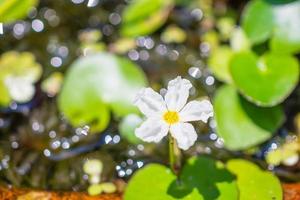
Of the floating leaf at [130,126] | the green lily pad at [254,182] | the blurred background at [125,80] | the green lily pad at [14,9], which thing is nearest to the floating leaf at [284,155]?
the blurred background at [125,80]

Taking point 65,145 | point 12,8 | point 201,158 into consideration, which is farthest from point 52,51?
point 201,158

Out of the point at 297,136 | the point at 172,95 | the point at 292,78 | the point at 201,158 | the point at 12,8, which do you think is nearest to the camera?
the point at 172,95

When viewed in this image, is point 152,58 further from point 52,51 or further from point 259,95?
point 259,95

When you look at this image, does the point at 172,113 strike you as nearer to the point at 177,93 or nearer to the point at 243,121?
the point at 177,93

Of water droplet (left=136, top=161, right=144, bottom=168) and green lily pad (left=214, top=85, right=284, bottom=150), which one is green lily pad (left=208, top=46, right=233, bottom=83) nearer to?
green lily pad (left=214, top=85, right=284, bottom=150)

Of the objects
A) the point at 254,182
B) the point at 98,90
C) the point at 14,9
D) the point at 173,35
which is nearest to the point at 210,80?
the point at 173,35

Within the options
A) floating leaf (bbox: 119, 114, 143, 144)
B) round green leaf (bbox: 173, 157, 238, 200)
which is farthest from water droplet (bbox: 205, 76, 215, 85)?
round green leaf (bbox: 173, 157, 238, 200)

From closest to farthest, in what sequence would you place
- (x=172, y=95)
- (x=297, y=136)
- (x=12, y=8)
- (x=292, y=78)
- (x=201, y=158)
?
(x=172, y=95) < (x=201, y=158) < (x=292, y=78) < (x=297, y=136) < (x=12, y=8)
